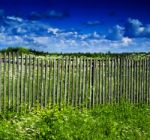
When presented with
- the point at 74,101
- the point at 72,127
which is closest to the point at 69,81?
the point at 74,101

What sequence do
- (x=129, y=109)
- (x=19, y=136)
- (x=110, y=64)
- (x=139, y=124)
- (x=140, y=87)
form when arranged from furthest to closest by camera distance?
(x=140, y=87) → (x=110, y=64) → (x=129, y=109) → (x=139, y=124) → (x=19, y=136)

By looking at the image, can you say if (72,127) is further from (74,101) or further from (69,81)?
(74,101)

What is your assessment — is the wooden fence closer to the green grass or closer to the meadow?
the meadow

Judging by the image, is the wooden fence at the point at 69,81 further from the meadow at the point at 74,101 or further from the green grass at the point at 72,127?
the green grass at the point at 72,127

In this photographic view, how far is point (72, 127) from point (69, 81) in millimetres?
4548

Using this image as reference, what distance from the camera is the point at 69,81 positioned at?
49.9 ft

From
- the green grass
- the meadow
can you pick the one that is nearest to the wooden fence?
the meadow

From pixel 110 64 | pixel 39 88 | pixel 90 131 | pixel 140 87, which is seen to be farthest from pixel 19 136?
pixel 140 87

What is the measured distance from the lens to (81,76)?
51.3 feet

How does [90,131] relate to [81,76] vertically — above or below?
below

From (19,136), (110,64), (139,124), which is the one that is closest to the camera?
(19,136)

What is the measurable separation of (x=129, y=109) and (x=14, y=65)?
156 inches

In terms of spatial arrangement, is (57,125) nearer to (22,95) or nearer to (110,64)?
(22,95)

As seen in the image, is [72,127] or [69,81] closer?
[72,127]
